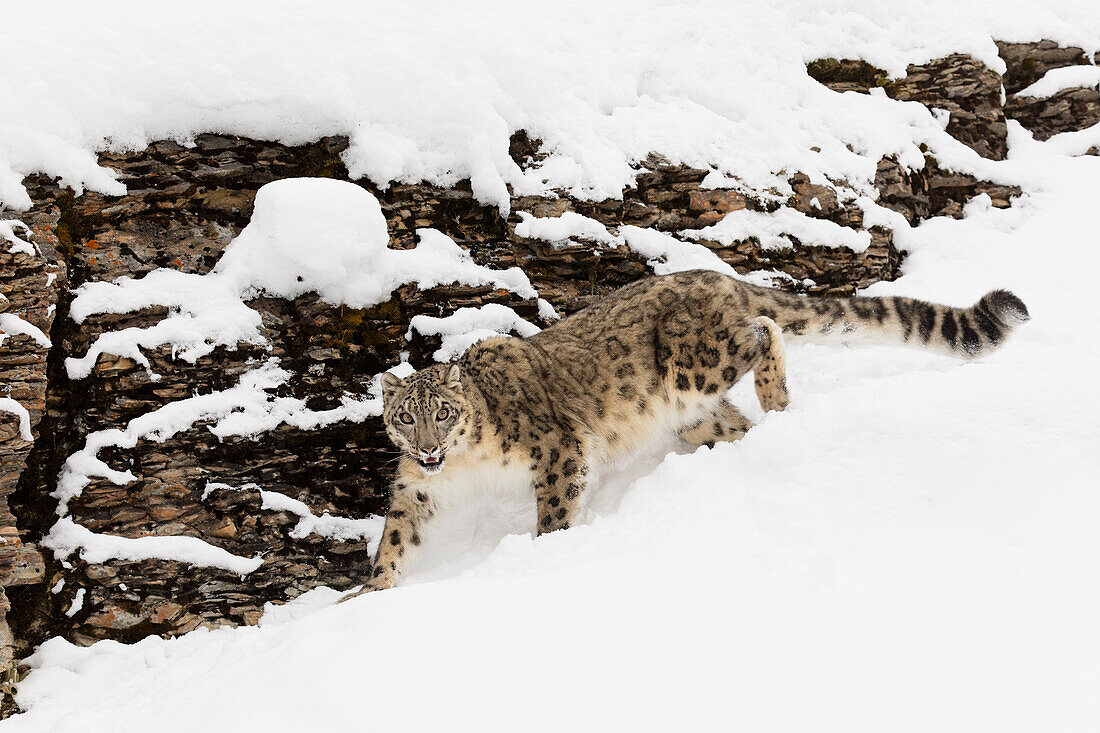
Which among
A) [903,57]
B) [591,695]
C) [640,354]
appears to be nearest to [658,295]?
[640,354]

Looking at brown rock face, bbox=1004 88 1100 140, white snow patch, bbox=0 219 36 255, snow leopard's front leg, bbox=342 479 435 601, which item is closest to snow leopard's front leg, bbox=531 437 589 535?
snow leopard's front leg, bbox=342 479 435 601

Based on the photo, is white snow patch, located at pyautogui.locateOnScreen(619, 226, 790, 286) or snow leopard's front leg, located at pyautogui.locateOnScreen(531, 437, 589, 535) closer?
snow leopard's front leg, located at pyautogui.locateOnScreen(531, 437, 589, 535)

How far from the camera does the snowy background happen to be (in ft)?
10.1

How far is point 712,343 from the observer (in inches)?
248

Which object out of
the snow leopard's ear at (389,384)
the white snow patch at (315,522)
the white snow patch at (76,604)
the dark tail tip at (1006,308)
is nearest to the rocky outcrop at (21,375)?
the white snow patch at (76,604)

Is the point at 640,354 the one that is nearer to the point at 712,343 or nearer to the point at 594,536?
the point at 712,343

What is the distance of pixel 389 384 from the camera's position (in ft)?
20.5

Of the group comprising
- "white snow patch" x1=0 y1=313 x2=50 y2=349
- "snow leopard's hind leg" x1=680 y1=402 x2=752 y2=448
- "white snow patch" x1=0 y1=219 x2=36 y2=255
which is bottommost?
"snow leopard's hind leg" x1=680 y1=402 x2=752 y2=448

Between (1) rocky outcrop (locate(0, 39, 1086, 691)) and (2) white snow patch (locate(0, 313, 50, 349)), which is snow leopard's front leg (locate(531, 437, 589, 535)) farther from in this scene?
(2) white snow patch (locate(0, 313, 50, 349))

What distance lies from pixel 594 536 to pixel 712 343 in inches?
86.3

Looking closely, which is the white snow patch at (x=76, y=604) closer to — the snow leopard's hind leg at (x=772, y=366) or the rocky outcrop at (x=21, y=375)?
the rocky outcrop at (x=21, y=375)

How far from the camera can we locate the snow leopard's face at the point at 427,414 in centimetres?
589

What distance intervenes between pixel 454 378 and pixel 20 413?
10.5 ft

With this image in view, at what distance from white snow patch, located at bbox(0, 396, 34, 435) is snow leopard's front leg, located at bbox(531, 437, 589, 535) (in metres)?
3.80
